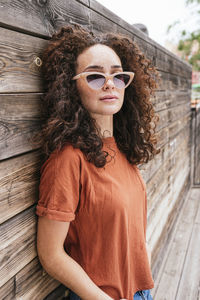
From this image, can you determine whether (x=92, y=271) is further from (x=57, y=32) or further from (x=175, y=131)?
(x=175, y=131)

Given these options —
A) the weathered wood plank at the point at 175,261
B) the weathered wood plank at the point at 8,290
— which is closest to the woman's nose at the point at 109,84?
the weathered wood plank at the point at 8,290

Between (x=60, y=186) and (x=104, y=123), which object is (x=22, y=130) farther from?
(x=104, y=123)

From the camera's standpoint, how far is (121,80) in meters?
1.27

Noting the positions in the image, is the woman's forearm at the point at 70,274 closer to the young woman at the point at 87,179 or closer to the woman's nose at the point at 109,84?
the young woman at the point at 87,179

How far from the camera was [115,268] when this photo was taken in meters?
1.27

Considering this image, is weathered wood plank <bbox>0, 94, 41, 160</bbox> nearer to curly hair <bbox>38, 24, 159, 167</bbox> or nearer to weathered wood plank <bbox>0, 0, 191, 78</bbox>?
curly hair <bbox>38, 24, 159, 167</bbox>

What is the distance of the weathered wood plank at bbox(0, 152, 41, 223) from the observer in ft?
3.32

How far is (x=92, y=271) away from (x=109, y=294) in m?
0.12

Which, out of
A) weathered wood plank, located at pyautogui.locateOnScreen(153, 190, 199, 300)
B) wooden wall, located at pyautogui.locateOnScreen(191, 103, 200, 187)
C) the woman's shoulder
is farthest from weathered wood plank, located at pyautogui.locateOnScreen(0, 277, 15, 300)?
wooden wall, located at pyautogui.locateOnScreen(191, 103, 200, 187)

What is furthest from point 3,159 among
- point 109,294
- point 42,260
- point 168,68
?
point 168,68

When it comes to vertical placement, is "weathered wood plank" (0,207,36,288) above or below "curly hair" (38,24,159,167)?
below

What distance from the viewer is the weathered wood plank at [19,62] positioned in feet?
3.18

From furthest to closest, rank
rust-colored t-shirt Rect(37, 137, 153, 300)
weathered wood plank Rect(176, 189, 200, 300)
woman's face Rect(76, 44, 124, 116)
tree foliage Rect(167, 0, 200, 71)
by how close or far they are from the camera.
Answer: tree foliage Rect(167, 0, 200, 71) < weathered wood plank Rect(176, 189, 200, 300) < woman's face Rect(76, 44, 124, 116) < rust-colored t-shirt Rect(37, 137, 153, 300)

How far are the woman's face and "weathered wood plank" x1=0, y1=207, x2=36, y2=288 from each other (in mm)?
469
